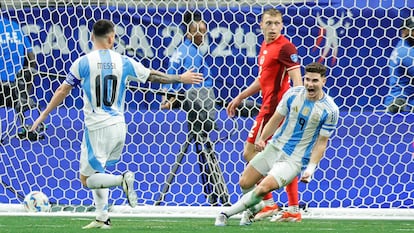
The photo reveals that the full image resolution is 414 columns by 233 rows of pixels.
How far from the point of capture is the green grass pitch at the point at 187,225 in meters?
8.31

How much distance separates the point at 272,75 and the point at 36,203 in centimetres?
244

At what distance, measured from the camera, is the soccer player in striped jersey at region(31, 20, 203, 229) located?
848 cm

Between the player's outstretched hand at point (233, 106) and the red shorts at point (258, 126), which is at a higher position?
the player's outstretched hand at point (233, 106)

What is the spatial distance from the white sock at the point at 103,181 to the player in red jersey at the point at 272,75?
146 cm

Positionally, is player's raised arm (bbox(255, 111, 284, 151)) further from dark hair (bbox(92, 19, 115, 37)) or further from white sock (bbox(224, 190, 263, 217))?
dark hair (bbox(92, 19, 115, 37))

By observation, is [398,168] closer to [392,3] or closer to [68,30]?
[392,3]

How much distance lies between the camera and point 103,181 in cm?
840

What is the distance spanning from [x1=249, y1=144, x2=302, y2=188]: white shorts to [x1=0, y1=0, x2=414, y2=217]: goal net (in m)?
1.34

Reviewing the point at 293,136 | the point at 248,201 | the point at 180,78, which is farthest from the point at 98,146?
the point at 293,136

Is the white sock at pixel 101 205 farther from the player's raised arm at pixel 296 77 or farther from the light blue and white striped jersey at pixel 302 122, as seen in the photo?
the player's raised arm at pixel 296 77

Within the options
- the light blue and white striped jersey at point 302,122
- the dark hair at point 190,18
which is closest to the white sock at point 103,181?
the light blue and white striped jersey at point 302,122

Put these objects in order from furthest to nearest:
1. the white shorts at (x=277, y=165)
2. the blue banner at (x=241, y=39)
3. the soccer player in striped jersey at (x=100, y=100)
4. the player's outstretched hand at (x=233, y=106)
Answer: the blue banner at (x=241, y=39)
the player's outstretched hand at (x=233, y=106)
the white shorts at (x=277, y=165)
the soccer player in striped jersey at (x=100, y=100)

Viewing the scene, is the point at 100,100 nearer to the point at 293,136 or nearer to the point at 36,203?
the point at 293,136

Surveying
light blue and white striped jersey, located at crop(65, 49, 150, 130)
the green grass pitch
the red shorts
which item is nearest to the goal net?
the green grass pitch
